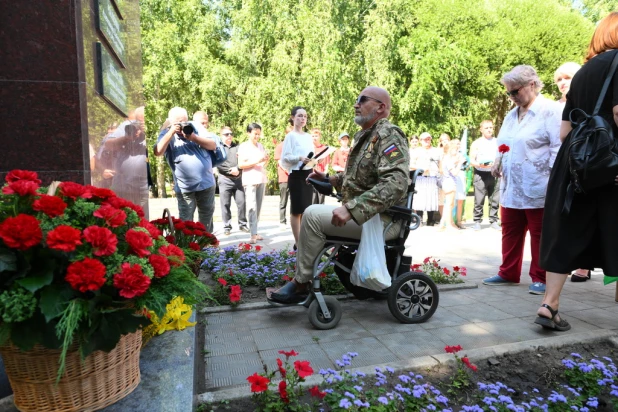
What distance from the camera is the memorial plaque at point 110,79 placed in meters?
3.35

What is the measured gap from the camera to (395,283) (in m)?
3.44

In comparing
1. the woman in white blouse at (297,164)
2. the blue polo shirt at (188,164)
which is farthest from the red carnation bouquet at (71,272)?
the woman in white blouse at (297,164)

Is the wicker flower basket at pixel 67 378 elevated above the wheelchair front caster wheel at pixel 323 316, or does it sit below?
above

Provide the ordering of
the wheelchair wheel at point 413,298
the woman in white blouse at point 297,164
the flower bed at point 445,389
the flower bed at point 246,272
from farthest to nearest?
the woman in white blouse at point 297,164 → the flower bed at point 246,272 → the wheelchair wheel at point 413,298 → the flower bed at point 445,389

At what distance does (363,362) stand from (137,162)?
3580 millimetres

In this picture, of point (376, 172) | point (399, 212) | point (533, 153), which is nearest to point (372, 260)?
point (399, 212)

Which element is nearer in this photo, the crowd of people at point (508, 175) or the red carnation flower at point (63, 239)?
the red carnation flower at point (63, 239)

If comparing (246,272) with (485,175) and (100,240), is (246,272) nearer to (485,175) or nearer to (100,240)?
(100,240)

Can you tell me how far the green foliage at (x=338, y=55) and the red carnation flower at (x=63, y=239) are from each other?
58.0 ft

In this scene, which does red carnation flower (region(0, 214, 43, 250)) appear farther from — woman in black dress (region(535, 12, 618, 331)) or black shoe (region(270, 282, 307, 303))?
woman in black dress (region(535, 12, 618, 331))

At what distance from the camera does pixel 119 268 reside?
1.74 m

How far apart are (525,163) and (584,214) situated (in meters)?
1.45

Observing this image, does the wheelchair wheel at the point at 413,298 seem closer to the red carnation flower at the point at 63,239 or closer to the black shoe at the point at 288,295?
the black shoe at the point at 288,295

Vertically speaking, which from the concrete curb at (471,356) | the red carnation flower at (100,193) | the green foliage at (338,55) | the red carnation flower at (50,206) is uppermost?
the green foliage at (338,55)
